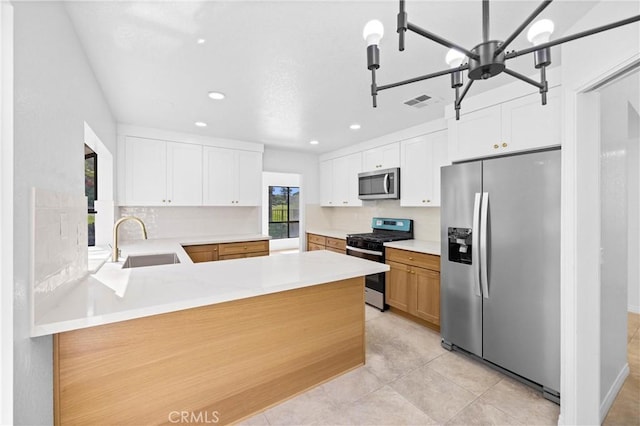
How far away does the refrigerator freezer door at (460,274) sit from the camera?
242cm

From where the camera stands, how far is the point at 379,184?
409 centimetres

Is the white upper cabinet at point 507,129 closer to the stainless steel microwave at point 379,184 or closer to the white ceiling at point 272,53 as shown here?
the white ceiling at point 272,53

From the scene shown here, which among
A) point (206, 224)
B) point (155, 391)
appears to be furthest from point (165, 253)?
point (155, 391)

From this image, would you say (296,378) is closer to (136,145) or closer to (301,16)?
(301,16)

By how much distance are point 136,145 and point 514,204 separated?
4.32 m

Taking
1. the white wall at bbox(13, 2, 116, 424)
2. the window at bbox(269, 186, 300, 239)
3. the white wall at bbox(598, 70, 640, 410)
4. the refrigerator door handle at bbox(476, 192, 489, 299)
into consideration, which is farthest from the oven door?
the window at bbox(269, 186, 300, 239)

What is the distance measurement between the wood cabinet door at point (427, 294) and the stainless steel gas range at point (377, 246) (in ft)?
1.77

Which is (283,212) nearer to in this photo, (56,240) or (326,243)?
(326,243)

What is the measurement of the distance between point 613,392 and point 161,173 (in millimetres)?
5066

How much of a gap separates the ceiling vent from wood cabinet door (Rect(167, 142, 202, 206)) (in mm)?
3008

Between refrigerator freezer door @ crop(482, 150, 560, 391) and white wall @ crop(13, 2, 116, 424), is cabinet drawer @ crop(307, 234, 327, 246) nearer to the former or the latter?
refrigerator freezer door @ crop(482, 150, 560, 391)

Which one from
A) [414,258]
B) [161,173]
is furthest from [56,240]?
[414,258]

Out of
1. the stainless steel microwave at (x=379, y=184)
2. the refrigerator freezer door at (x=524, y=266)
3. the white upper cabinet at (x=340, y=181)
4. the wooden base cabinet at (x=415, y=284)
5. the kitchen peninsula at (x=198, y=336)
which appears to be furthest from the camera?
the white upper cabinet at (x=340, y=181)
